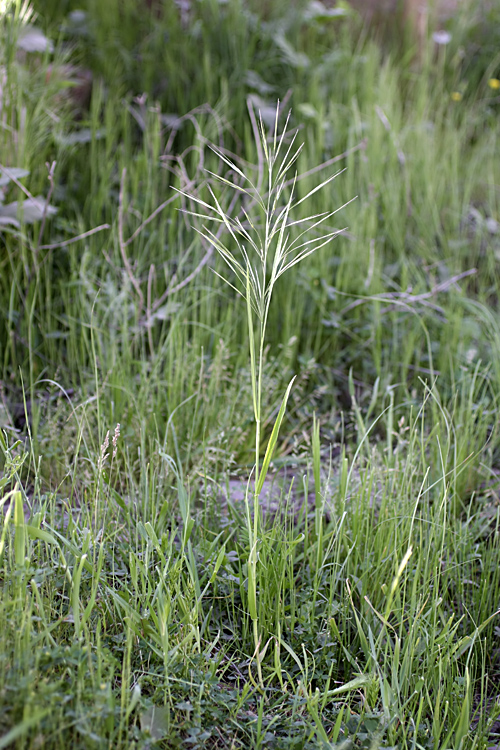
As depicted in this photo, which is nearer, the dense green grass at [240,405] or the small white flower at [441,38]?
the dense green grass at [240,405]

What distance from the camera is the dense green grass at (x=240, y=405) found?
42.1 inches

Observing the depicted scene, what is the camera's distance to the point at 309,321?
2.25 metres

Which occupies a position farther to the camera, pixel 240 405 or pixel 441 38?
pixel 441 38

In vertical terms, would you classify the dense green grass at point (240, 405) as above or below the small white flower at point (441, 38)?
below

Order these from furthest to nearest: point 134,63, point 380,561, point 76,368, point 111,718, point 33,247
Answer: point 134,63 → point 76,368 → point 33,247 → point 380,561 → point 111,718

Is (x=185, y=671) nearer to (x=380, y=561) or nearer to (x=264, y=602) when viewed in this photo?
(x=264, y=602)

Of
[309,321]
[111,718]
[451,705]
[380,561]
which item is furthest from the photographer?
[309,321]

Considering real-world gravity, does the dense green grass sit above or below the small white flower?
below

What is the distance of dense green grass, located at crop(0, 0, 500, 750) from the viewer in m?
1.07

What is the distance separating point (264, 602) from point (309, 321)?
1.22m

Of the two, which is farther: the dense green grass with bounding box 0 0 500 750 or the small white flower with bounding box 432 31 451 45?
the small white flower with bounding box 432 31 451 45

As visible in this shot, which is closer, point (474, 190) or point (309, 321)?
point (309, 321)

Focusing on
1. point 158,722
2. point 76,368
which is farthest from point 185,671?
point 76,368

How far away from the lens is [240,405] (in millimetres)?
1875
